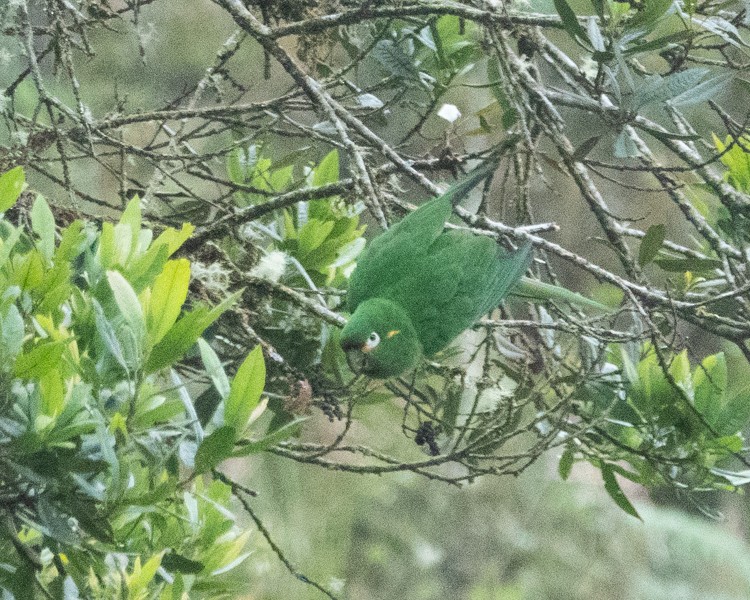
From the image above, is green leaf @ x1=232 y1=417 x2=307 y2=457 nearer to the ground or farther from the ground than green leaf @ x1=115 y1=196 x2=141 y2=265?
nearer to the ground

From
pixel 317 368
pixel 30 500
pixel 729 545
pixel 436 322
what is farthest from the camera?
pixel 729 545

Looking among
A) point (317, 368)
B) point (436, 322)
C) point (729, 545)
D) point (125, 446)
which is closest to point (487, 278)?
point (436, 322)

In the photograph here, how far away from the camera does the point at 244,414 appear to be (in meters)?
0.78

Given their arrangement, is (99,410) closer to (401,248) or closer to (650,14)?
(401,248)

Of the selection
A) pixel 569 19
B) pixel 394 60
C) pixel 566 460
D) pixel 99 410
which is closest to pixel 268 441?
pixel 99 410

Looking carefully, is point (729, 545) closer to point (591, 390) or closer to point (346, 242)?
point (591, 390)

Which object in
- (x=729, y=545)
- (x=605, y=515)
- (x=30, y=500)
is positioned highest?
(x=30, y=500)

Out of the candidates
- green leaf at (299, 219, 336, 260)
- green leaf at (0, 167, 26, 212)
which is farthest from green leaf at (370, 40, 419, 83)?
green leaf at (0, 167, 26, 212)

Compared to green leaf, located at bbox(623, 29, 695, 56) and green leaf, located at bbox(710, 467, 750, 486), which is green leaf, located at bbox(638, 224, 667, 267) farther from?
green leaf, located at bbox(710, 467, 750, 486)

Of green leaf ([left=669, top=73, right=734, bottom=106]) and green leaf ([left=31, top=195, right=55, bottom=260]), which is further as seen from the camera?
green leaf ([left=669, top=73, right=734, bottom=106])

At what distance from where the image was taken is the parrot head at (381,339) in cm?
91

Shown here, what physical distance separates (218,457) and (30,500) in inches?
7.0

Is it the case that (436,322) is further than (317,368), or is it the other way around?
(317,368)

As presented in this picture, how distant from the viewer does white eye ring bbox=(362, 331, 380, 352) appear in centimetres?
91
